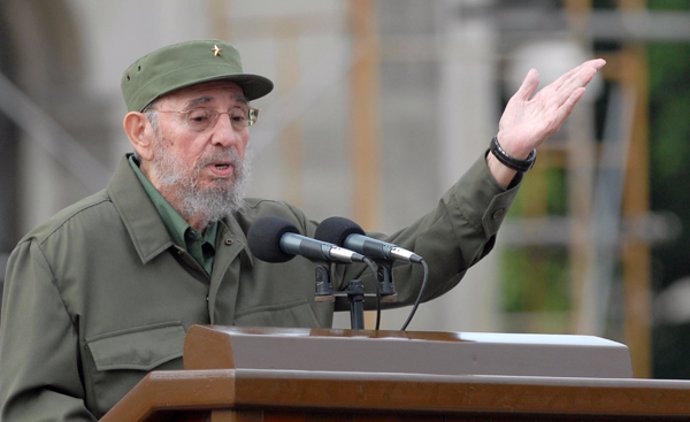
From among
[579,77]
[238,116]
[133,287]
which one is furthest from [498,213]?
[133,287]

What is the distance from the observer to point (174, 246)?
400cm

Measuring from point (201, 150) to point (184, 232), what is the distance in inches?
8.1

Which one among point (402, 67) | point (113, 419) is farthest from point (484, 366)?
point (402, 67)

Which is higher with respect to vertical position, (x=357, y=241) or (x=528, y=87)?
(x=528, y=87)

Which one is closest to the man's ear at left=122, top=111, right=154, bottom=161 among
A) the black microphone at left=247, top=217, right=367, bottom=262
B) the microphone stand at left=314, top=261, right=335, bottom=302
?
the black microphone at left=247, top=217, right=367, bottom=262

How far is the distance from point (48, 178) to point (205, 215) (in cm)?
501

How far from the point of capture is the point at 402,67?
32.7ft

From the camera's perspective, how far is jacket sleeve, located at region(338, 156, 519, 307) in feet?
13.5

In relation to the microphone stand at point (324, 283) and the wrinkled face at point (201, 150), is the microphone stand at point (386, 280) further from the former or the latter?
the wrinkled face at point (201, 150)

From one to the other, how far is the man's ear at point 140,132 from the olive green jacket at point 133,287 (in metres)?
0.10

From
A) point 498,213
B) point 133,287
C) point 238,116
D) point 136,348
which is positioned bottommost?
point 136,348

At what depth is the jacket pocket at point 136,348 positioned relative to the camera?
3.75 m

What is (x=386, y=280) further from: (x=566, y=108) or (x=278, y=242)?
(x=566, y=108)

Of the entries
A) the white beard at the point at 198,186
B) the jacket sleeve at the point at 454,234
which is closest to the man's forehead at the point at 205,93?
the white beard at the point at 198,186
